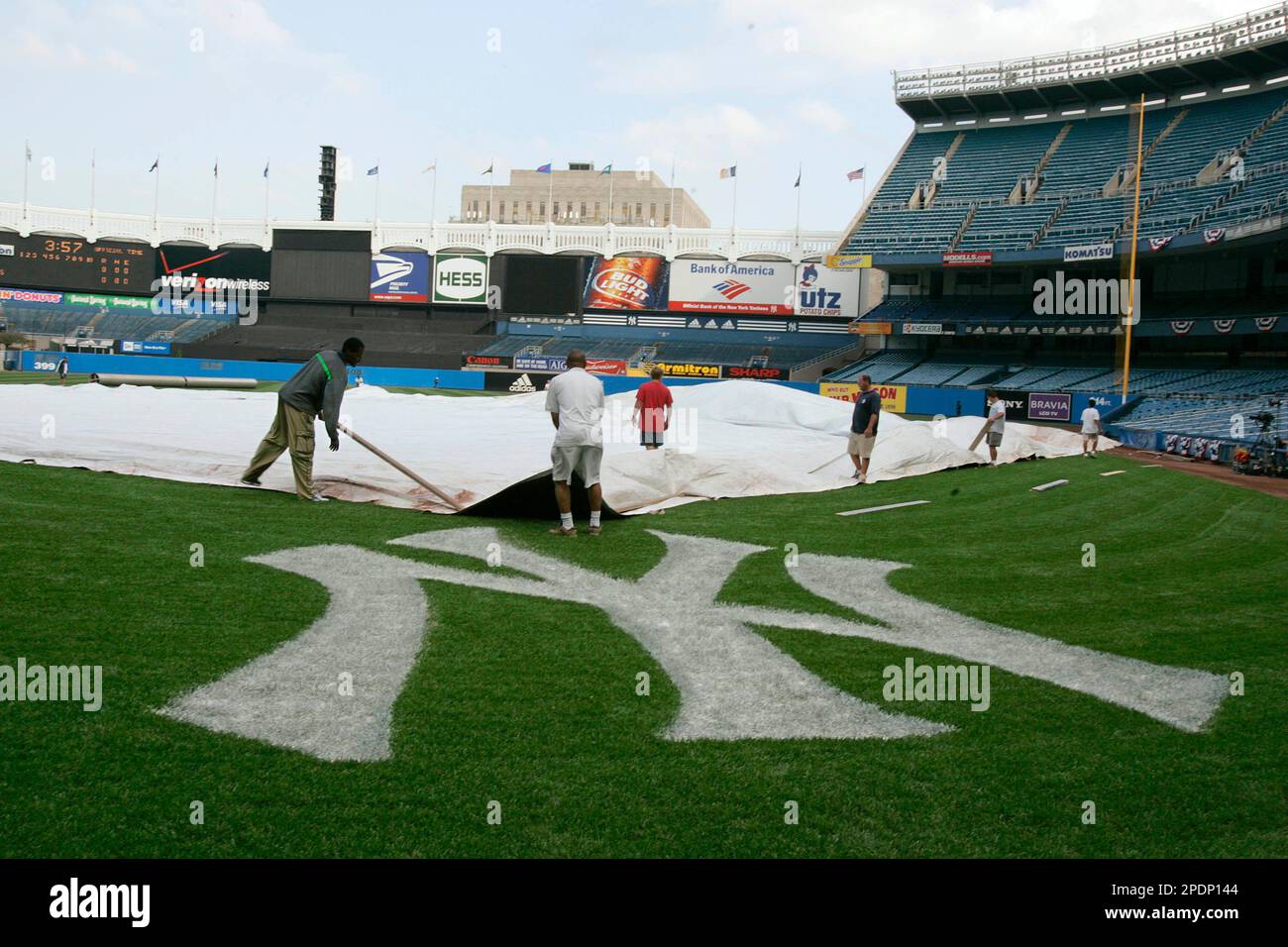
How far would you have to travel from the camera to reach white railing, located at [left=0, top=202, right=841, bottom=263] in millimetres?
57156

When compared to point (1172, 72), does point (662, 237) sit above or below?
below

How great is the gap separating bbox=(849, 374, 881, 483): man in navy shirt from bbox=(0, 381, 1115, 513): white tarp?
305 mm

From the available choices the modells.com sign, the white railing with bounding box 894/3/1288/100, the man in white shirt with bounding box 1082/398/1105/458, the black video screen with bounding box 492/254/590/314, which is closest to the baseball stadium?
the man in white shirt with bounding box 1082/398/1105/458

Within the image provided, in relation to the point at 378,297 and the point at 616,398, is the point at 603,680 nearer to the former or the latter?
the point at 616,398

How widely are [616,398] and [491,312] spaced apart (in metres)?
39.9

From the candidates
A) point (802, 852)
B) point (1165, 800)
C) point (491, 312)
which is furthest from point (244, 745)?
point (491, 312)

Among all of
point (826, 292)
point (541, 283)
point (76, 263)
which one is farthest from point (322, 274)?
point (826, 292)

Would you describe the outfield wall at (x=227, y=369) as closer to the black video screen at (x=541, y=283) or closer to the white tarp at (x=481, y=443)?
the black video screen at (x=541, y=283)

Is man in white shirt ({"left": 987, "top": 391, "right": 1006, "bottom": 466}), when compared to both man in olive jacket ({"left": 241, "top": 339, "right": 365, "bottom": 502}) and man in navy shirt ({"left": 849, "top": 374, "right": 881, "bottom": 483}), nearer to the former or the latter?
man in navy shirt ({"left": 849, "top": 374, "right": 881, "bottom": 483})

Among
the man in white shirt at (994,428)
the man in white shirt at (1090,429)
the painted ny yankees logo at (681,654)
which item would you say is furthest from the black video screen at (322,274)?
the painted ny yankees logo at (681,654)

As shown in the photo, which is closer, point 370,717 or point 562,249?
point 370,717

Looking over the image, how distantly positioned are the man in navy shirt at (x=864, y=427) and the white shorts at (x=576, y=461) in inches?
250

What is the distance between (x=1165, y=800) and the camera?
13.3ft
